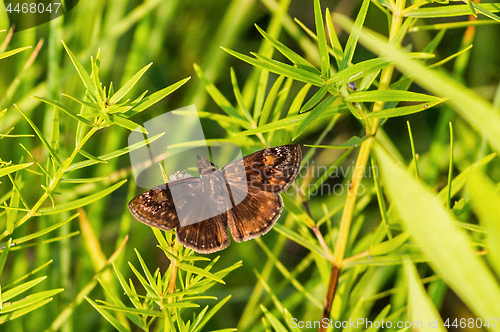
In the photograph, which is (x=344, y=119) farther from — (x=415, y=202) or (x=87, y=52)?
(x=415, y=202)

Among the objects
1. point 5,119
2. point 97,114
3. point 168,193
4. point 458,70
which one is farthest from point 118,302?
point 458,70

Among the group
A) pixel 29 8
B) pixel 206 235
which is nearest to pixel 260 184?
pixel 206 235

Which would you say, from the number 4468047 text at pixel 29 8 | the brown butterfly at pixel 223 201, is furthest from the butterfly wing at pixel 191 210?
the number 4468047 text at pixel 29 8

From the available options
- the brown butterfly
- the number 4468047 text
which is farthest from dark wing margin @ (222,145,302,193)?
the number 4468047 text

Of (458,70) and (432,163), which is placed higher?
A: (458,70)

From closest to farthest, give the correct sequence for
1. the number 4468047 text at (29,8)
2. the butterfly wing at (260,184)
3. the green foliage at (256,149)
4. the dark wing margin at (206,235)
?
1. the green foliage at (256,149)
2. the dark wing margin at (206,235)
3. the butterfly wing at (260,184)
4. the number 4468047 text at (29,8)

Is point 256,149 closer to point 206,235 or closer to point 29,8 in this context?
point 206,235

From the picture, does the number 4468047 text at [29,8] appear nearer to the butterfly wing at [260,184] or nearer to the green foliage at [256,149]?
the green foliage at [256,149]
